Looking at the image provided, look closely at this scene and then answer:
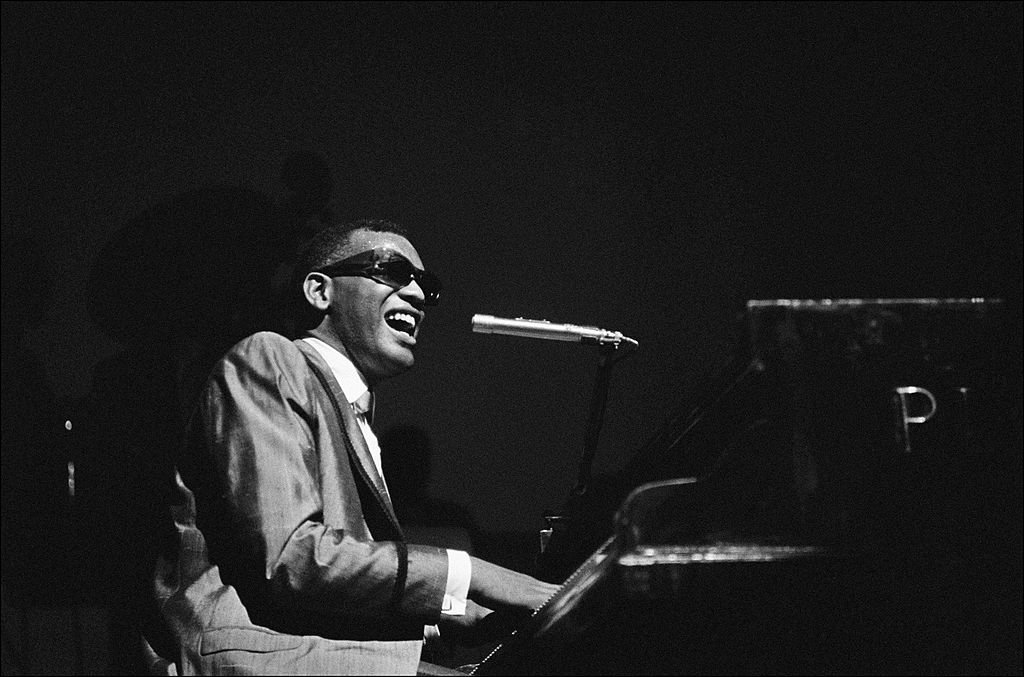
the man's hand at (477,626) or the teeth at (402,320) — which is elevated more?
the teeth at (402,320)

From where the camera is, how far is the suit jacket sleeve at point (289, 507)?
1.62 m

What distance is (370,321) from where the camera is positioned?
224cm

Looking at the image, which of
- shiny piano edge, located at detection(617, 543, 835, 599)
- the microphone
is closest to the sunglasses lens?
the microphone

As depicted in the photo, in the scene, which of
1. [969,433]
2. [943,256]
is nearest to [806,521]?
[969,433]

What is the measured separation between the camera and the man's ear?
7.45ft

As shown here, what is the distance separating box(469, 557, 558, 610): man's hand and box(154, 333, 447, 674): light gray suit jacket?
9 cm

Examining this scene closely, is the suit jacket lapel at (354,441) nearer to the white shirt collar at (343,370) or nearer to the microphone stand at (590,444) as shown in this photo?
the white shirt collar at (343,370)

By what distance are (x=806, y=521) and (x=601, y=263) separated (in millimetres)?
1796

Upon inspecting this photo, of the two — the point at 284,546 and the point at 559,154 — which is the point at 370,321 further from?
the point at 559,154

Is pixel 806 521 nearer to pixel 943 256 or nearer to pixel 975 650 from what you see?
pixel 975 650

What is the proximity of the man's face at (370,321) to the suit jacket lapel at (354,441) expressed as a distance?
0.27 metres

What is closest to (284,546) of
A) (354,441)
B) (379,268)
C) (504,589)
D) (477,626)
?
(354,441)

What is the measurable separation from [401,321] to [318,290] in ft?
0.73

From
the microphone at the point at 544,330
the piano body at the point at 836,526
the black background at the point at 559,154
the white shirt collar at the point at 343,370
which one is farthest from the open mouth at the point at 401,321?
the piano body at the point at 836,526
